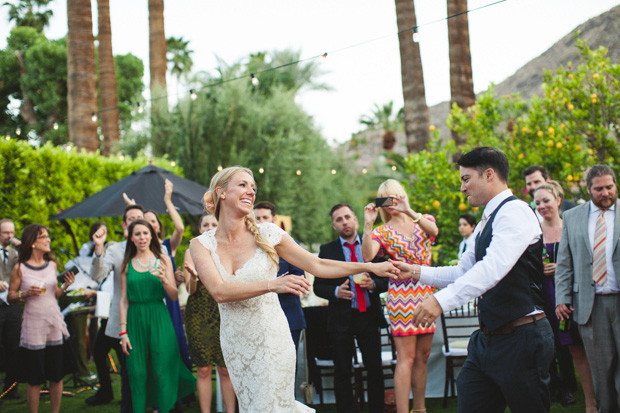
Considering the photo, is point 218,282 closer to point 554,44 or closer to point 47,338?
point 47,338

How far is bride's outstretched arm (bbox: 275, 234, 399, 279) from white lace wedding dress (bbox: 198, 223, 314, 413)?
0.15 meters

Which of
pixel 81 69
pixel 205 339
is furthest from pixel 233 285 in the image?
pixel 81 69

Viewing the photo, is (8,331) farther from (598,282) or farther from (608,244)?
(608,244)

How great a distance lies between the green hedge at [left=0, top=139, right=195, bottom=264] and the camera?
930 cm

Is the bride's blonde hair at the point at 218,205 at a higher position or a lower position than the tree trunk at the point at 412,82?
lower

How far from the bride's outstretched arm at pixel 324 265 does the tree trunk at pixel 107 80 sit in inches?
549

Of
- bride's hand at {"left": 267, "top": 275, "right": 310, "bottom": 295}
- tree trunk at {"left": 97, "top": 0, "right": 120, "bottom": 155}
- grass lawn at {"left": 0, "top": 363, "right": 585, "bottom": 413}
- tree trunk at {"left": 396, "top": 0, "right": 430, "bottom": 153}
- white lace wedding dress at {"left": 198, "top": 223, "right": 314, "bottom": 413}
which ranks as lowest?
grass lawn at {"left": 0, "top": 363, "right": 585, "bottom": 413}

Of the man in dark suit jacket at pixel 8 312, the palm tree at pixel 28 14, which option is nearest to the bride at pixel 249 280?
the man in dark suit jacket at pixel 8 312

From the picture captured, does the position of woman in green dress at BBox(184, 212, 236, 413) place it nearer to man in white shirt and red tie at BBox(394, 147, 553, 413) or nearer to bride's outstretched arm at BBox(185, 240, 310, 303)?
bride's outstretched arm at BBox(185, 240, 310, 303)

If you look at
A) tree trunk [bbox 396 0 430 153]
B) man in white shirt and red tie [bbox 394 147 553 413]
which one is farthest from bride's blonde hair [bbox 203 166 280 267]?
tree trunk [bbox 396 0 430 153]

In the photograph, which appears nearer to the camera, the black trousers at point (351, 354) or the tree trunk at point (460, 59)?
the black trousers at point (351, 354)

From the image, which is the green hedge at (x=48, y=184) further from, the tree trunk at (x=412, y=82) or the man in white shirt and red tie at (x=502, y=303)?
the man in white shirt and red tie at (x=502, y=303)

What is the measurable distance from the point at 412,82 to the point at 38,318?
7.84m

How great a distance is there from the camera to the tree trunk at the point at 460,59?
11.0 meters
